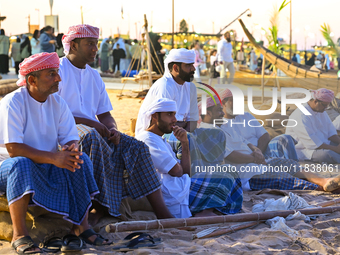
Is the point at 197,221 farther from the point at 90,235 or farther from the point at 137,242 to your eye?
the point at 90,235

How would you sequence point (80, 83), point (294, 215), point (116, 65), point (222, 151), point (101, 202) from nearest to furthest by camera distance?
point (101, 202) → point (294, 215) → point (80, 83) → point (222, 151) → point (116, 65)

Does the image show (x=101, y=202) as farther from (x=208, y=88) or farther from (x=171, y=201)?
(x=208, y=88)

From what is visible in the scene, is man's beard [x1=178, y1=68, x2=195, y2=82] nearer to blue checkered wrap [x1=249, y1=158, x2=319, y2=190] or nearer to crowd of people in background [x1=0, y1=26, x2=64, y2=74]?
blue checkered wrap [x1=249, y1=158, x2=319, y2=190]

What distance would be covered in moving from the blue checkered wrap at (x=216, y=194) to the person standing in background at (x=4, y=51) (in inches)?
568

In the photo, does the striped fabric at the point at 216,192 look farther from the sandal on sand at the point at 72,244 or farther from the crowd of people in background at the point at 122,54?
the crowd of people in background at the point at 122,54

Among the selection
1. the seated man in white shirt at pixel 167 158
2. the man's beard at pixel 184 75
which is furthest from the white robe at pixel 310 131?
the seated man in white shirt at pixel 167 158

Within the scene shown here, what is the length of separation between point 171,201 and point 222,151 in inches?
50.3

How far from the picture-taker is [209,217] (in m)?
3.31

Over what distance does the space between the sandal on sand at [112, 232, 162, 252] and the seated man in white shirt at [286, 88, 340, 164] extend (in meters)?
3.12

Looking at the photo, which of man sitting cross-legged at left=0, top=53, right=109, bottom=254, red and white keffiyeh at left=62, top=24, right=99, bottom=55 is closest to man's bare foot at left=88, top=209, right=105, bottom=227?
man sitting cross-legged at left=0, top=53, right=109, bottom=254

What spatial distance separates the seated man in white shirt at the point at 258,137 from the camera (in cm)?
497

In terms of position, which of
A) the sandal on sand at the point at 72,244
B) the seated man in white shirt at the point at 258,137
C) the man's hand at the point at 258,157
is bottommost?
the sandal on sand at the point at 72,244

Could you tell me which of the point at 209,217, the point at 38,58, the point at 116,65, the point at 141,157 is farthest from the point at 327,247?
the point at 116,65

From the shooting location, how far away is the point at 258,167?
4668 mm
